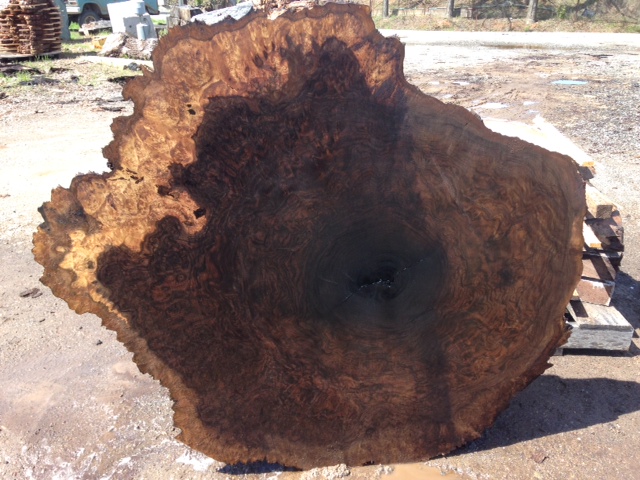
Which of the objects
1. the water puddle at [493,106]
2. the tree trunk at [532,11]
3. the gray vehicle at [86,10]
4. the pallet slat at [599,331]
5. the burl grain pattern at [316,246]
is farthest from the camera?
the tree trunk at [532,11]

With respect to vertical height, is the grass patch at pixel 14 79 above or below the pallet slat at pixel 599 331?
above

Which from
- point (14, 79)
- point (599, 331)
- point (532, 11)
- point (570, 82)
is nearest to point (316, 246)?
point (599, 331)

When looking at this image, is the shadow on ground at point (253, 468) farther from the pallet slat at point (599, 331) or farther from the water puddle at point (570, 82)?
the water puddle at point (570, 82)

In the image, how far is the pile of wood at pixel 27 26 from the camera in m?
11.5

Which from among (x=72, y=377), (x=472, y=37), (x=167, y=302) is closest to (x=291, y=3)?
(x=167, y=302)

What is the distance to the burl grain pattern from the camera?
5.87 ft

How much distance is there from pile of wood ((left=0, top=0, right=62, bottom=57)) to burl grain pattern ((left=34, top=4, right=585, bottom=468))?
1201cm

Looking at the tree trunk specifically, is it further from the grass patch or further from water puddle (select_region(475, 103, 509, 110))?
the grass patch

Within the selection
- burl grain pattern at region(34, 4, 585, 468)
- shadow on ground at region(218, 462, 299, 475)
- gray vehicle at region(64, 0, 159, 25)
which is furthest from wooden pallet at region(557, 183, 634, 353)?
gray vehicle at region(64, 0, 159, 25)

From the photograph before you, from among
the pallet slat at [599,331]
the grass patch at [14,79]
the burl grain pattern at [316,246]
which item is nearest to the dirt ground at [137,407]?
the pallet slat at [599,331]

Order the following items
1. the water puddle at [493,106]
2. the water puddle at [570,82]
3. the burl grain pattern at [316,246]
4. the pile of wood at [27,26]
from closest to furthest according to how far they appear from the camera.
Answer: the burl grain pattern at [316,246] < the water puddle at [493,106] < the water puddle at [570,82] < the pile of wood at [27,26]

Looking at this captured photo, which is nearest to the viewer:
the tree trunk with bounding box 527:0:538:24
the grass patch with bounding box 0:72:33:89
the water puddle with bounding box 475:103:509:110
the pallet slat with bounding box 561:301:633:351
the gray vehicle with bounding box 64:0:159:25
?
the pallet slat with bounding box 561:301:633:351

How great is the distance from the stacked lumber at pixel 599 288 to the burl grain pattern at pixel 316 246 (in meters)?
0.95

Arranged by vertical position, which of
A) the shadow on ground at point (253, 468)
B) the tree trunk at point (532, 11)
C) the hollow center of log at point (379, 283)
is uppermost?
the tree trunk at point (532, 11)
